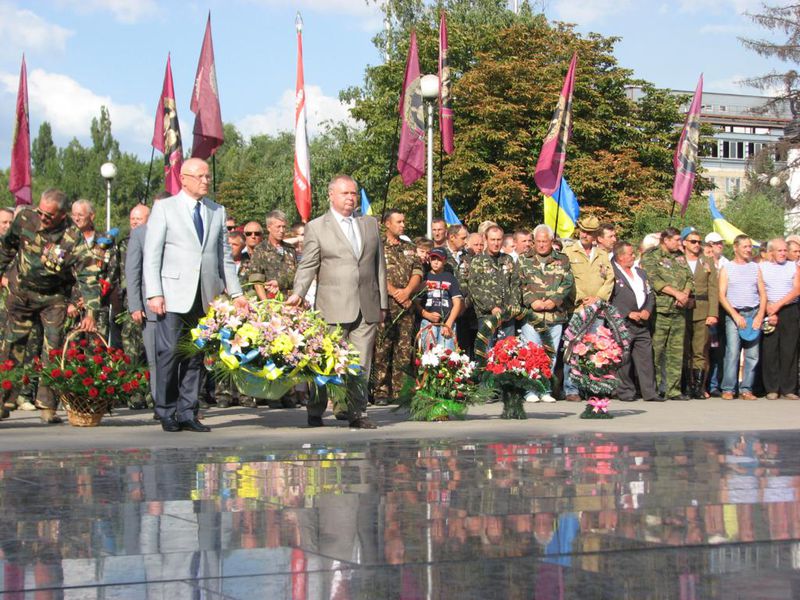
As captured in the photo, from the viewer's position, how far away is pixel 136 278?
12.3m

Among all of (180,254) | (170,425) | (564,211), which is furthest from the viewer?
(564,211)

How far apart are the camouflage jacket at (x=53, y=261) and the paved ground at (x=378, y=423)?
1292 millimetres

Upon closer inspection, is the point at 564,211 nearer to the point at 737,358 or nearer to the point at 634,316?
the point at 737,358

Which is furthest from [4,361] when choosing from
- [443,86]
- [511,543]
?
[443,86]

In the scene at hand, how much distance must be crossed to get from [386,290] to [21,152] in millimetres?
11222

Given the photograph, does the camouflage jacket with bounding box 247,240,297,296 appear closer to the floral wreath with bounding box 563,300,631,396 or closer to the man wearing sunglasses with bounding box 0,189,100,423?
the man wearing sunglasses with bounding box 0,189,100,423

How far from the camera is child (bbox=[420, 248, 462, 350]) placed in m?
15.5

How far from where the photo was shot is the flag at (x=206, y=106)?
2108cm

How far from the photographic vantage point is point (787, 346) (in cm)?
1845

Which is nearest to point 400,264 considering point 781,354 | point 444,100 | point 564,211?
point 781,354

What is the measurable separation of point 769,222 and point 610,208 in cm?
722

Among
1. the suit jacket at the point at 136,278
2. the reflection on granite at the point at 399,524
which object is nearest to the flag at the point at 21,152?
the suit jacket at the point at 136,278

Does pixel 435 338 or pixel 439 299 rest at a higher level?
pixel 439 299

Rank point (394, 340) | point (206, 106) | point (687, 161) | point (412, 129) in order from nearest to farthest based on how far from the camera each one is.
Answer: point (394, 340) → point (206, 106) → point (412, 129) → point (687, 161)
